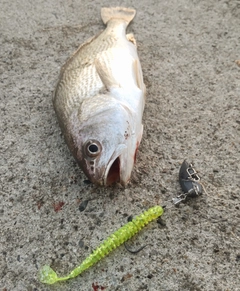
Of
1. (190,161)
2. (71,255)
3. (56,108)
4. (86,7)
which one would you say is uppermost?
(86,7)

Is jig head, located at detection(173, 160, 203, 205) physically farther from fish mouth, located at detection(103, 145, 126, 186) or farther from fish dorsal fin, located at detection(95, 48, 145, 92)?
fish dorsal fin, located at detection(95, 48, 145, 92)

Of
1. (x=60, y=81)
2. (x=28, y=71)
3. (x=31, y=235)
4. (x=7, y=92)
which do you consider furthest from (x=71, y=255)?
(x=28, y=71)

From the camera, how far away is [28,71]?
3.28 meters

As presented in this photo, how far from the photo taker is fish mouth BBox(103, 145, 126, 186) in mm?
2209

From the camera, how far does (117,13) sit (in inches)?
146

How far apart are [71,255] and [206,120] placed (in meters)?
1.40

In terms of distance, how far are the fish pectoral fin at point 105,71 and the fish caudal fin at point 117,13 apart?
94 centimetres

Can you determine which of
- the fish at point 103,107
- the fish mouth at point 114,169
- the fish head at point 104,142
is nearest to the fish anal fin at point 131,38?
the fish at point 103,107

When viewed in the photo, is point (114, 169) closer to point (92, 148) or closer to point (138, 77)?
point (92, 148)

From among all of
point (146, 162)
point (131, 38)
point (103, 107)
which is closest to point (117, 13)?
point (131, 38)

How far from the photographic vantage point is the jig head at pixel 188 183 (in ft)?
7.34

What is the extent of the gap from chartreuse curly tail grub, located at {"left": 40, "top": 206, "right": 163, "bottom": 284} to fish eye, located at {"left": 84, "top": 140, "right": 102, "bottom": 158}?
447 millimetres

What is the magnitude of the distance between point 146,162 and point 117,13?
188cm

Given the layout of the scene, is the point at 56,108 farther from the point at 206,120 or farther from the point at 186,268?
the point at 186,268
